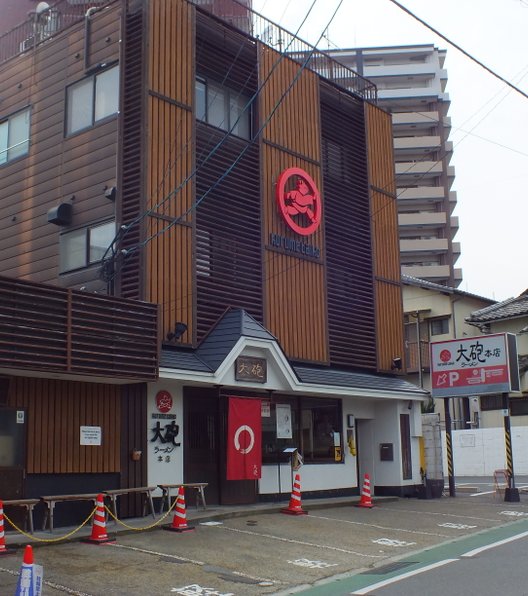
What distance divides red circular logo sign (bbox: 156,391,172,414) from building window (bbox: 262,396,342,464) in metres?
3.32

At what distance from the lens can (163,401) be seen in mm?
17609

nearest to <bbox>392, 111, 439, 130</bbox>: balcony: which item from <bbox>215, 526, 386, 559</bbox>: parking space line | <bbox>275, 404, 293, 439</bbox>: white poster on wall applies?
<bbox>275, 404, 293, 439</bbox>: white poster on wall

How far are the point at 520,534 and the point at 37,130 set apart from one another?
15513 millimetres

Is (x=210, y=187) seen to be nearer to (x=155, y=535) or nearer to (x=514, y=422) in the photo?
(x=155, y=535)

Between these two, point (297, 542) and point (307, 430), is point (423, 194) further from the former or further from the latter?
point (297, 542)

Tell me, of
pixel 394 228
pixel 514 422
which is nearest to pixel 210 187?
pixel 394 228

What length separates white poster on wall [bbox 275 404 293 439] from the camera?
20.7 meters

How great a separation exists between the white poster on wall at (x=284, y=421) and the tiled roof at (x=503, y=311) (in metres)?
21.4

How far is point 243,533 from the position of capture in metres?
15.4

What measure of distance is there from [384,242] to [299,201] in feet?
14.8

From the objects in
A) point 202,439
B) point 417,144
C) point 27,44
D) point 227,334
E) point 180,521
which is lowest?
point 180,521

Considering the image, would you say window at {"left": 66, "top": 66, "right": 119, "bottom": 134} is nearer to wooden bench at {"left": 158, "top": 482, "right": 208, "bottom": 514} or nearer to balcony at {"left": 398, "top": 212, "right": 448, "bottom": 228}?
wooden bench at {"left": 158, "top": 482, "right": 208, "bottom": 514}

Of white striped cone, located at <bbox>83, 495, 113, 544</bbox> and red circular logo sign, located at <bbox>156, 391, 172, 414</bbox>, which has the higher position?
red circular logo sign, located at <bbox>156, 391, 172, 414</bbox>

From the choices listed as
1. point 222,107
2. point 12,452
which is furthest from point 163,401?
point 222,107
